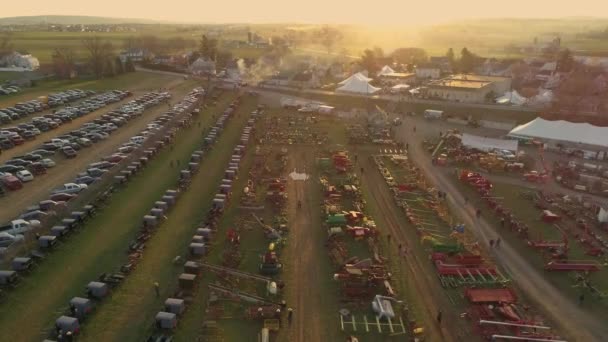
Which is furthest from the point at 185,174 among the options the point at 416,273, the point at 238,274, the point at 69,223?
the point at 416,273

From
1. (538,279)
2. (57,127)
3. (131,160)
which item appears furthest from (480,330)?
(57,127)

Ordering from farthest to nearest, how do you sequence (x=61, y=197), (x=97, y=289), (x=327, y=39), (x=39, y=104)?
(x=327, y=39) < (x=39, y=104) < (x=61, y=197) < (x=97, y=289)

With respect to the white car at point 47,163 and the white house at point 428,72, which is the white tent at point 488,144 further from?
the white house at point 428,72

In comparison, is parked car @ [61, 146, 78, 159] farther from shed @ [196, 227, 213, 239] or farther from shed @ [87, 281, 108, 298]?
A: shed @ [87, 281, 108, 298]

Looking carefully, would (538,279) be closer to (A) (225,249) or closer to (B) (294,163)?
(A) (225,249)

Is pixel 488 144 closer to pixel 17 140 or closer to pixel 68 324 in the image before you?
pixel 68 324
